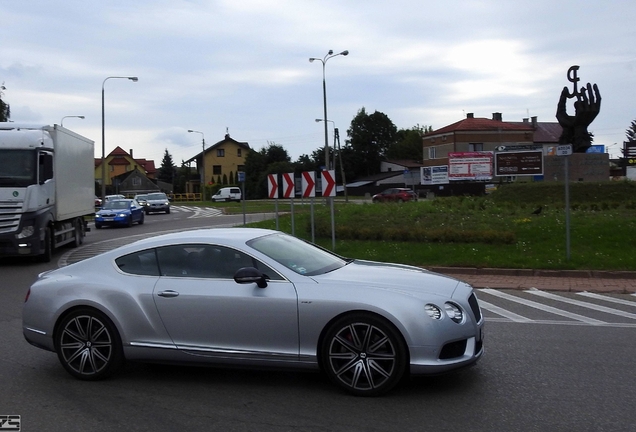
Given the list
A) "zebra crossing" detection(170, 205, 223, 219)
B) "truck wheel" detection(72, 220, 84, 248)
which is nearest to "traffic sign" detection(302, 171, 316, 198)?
"truck wheel" detection(72, 220, 84, 248)

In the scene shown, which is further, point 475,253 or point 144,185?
point 144,185

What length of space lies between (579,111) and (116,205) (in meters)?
24.2

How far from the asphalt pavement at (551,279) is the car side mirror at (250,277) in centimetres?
830

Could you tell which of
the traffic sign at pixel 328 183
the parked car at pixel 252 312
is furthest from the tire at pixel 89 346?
the traffic sign at pixel 328 183

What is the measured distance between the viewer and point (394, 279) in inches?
255

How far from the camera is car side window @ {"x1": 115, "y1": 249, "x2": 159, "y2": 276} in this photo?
6.84m

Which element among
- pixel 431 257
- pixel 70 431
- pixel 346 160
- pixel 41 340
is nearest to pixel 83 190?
pixel 431 257

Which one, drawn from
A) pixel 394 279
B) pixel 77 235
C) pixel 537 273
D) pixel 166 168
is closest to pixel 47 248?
pixel 77 235

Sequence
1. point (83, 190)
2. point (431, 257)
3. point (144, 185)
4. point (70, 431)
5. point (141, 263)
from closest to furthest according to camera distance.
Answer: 1. point (70, 431)
2. point (141, 263)
3. point (431, 257)
4. point (83, 190)
5. point (144, 185)

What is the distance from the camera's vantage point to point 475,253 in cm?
1688

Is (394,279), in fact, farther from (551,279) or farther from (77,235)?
(77,235)

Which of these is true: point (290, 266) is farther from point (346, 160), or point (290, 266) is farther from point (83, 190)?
point (346, 160)

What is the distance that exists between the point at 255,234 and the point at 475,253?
10733mm

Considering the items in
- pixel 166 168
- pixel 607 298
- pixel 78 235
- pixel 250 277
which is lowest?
pixel 607 298
